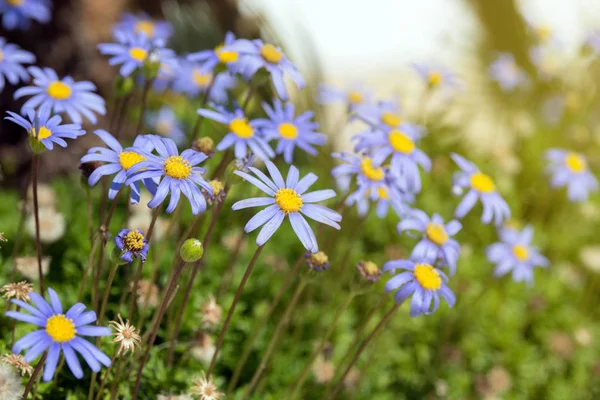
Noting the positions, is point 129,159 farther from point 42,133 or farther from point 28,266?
point 28,266

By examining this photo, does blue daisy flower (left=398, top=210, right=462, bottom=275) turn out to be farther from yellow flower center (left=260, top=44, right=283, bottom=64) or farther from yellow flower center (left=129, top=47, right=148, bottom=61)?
yellow flower center (left=129, top=47, right=148, bottom=61)

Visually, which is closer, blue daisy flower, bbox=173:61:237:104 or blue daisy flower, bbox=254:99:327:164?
blue daisy flower, bbox=254:99:327:164

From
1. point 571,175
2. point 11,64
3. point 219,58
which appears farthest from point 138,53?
point 571,175

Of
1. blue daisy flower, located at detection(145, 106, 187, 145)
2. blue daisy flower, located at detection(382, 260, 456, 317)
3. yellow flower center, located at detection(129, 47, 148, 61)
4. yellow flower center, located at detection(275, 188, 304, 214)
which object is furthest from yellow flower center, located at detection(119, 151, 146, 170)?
blue daisy flower, located at detection(145, 106, 187, 145)

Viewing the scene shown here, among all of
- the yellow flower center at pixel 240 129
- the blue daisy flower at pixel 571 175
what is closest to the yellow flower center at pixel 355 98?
the yellow flower center at pixel 240 129

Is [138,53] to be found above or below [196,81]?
below

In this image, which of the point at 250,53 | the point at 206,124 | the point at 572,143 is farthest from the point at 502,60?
the point at 250,53
